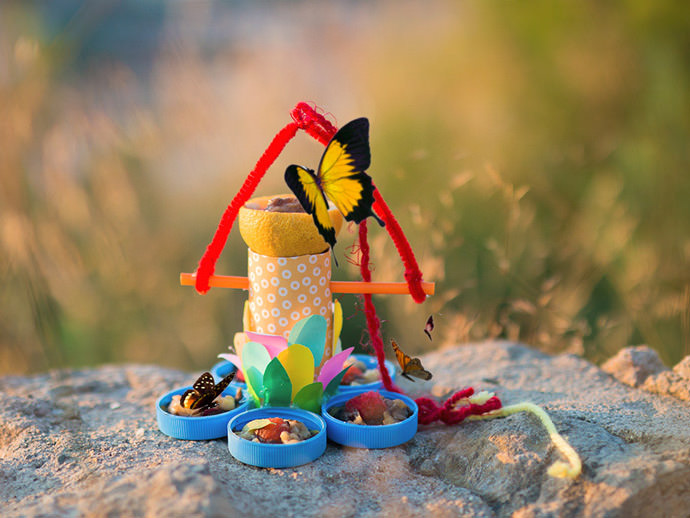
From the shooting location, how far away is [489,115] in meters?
1.98

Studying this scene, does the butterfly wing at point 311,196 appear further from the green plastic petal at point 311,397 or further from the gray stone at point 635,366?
the gray stone at point 635,366

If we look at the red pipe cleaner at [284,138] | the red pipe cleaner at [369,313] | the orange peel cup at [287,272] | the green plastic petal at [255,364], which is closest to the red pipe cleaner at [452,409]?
the red pipe cleaner at [369,313]

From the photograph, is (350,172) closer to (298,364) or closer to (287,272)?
(287,272)

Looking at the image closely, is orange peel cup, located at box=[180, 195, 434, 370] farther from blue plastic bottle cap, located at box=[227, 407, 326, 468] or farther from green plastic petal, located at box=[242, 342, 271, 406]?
blue plastic bottle cap, located at box=[227, 407, 326, 468]

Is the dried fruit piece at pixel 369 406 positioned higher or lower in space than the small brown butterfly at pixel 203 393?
lower

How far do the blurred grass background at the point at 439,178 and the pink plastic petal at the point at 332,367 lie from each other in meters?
0.60

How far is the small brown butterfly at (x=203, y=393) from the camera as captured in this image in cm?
119

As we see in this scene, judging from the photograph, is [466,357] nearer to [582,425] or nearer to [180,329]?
[582,425]

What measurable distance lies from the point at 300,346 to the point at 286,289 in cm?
12

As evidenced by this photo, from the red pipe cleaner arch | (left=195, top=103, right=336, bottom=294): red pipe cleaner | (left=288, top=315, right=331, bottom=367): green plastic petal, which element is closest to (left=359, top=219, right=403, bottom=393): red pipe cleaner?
the red pipe cleaner arch

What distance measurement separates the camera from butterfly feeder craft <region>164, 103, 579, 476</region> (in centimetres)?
115

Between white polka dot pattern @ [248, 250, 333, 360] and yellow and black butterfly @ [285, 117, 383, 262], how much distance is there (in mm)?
172

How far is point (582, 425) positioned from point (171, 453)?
73 centimetres

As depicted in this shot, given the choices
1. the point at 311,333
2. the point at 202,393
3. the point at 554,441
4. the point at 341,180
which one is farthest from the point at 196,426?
the point at 554,441
